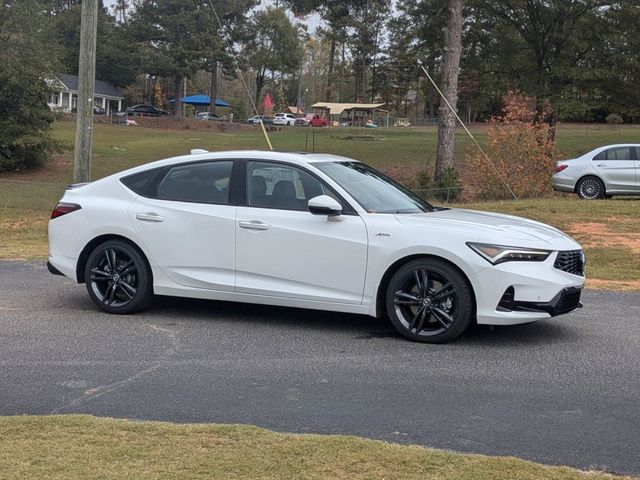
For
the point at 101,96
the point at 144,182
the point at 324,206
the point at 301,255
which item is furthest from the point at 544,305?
the point at 101,96

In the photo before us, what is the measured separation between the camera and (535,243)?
6371 mm

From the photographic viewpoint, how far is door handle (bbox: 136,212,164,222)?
291 inches

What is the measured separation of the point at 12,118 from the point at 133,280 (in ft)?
93.3

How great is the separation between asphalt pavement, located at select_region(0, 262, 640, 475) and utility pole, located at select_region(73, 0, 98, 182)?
252 inches

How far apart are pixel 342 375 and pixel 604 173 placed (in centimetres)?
1538

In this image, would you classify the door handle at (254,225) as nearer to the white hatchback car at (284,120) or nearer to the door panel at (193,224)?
the door panel at (193,224)

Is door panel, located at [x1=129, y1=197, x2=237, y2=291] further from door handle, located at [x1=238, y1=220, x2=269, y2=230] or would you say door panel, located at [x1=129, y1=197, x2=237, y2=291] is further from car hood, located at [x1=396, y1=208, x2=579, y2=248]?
car hood, located at [x1=396, y1=208, x2=579, y2=248]

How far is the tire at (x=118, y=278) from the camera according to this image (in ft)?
24.5

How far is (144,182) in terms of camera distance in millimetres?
7672

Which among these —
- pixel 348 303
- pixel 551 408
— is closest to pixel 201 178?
pixel 348 303

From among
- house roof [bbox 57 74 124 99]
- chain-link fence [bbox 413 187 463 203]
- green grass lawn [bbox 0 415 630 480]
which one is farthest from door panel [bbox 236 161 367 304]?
house roof [bbox 57 74 124 99]

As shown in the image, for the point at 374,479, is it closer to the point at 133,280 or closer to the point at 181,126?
Result: the point at 133,280

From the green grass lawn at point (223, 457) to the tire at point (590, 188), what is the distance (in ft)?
54.7

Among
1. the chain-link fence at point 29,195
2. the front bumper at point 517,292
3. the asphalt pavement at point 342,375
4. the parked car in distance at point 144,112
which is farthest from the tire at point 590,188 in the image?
the parked car in distance at point 144,112
